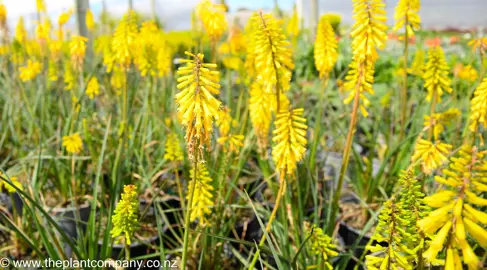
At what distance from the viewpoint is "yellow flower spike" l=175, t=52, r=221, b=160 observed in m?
1.09

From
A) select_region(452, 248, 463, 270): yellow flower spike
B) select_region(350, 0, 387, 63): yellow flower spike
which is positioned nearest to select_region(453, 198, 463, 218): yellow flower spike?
select_region(452, 248, 463, 270): yellow flower spike

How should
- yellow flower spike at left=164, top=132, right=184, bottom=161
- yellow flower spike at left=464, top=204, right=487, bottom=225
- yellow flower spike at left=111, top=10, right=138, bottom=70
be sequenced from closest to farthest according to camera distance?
yellow flower spike at left=464, top=204, right=487, bottom=225, yellow flower spike at left=164, top=132, right=184, bottom=161, yellow flower spike at left=111, top=10, right=138, bottom=70

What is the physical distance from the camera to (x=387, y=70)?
6492mm

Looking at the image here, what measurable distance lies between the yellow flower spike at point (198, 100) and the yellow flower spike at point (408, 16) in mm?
1276

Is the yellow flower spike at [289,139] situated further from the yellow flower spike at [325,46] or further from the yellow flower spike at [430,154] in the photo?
the yellow flower spike at [325,46]

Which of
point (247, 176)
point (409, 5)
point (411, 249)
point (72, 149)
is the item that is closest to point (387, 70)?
point (247, 176)

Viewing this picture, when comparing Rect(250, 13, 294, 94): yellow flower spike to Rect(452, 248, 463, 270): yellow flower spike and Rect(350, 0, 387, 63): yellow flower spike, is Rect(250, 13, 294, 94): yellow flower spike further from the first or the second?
Rect(452, 248, 463, 270): yellow flower spike

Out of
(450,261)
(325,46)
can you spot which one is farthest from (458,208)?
(325,46)

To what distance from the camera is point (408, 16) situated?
2035 mm

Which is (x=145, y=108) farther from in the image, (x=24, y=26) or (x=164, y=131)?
(x=24, y=26)

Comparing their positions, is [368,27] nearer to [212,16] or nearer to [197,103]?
[197,103]

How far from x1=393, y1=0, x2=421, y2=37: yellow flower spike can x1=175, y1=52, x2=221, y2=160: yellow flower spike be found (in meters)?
1.28

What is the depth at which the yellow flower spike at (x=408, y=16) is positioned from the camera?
2.03 metres

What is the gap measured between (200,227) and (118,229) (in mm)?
600
